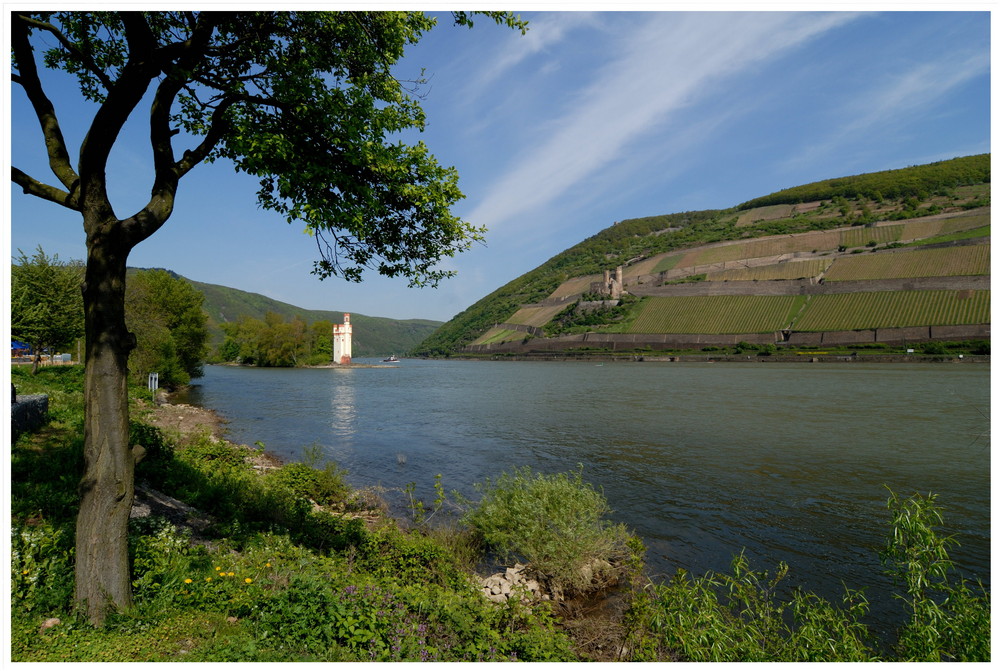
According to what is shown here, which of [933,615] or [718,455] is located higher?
[933,615]

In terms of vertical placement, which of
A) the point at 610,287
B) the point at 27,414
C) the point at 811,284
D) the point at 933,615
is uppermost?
the point at 610,287

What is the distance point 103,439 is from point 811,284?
428 feet

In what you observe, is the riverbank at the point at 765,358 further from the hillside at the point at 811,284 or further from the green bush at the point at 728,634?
the green bush at the point at 728,634

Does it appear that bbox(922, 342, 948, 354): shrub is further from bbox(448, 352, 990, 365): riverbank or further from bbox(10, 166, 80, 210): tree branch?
bbox(10, 166, 80, 210): tree branch

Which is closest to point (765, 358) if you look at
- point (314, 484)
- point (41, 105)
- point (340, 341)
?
point (340, 341)

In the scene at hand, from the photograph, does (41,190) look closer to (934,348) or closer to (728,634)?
(728,634)

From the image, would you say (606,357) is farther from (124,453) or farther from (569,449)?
(124,453)

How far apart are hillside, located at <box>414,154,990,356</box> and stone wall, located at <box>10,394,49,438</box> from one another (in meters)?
103

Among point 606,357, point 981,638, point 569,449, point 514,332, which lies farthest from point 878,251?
point 981,638

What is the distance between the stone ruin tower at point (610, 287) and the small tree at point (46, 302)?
434 feet

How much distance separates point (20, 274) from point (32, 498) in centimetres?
2266

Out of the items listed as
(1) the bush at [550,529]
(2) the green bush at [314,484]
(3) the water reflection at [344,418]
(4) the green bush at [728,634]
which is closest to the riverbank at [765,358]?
(3) the water reflection at [344,418]

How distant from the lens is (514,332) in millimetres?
165250

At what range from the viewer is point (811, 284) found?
11231 centimetres
